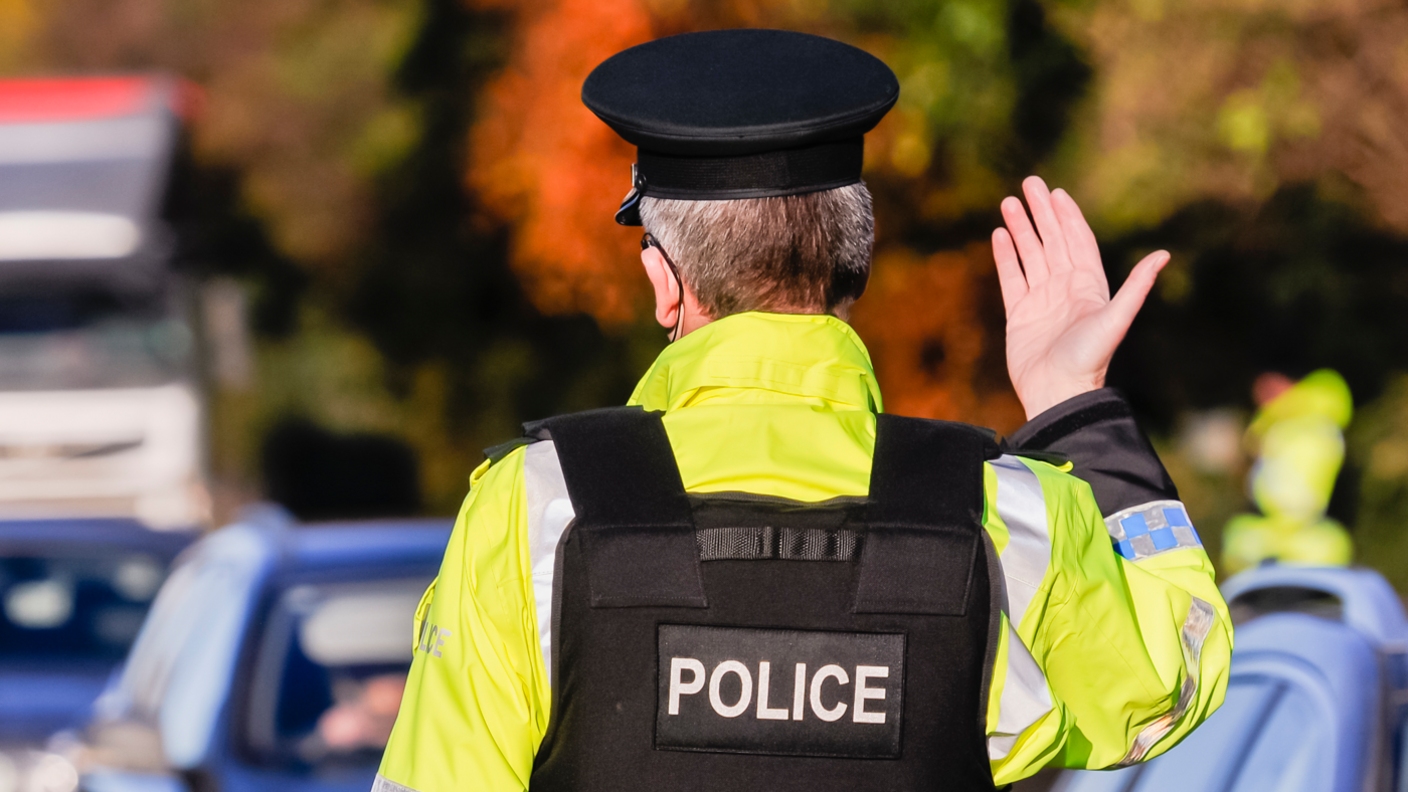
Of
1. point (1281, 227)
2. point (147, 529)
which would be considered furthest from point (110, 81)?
point (1281, 227)

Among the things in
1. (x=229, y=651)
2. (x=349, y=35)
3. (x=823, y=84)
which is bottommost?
(x=229, y=651)

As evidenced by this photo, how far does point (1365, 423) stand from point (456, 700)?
11245 millimetres

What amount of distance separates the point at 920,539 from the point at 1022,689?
188 mm

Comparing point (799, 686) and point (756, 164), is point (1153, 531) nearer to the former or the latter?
point (799, 686)

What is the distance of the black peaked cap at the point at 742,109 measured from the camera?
1.74 m

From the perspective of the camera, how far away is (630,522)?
161 centimetres

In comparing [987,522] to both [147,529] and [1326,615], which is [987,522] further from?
[147,529]

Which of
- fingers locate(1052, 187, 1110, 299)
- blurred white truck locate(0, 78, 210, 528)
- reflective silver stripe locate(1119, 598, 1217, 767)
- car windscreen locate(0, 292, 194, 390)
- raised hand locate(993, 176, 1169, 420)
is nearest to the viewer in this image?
reflective silver stripe locate(1119, 598, 1217, 767)

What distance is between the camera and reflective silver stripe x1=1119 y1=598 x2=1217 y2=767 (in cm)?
166

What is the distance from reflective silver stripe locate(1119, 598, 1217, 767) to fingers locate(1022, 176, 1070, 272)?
0.53 m

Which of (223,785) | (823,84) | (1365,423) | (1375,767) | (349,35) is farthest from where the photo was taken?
(349,35)

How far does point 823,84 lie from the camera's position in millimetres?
1783

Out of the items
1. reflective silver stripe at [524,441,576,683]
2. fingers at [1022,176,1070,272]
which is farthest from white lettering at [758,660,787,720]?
fingers at [1022,176,1070,272]

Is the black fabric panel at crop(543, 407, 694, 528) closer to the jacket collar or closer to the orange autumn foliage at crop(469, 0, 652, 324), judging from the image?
the jacket collar
